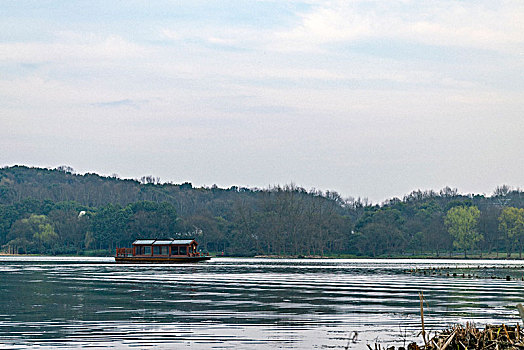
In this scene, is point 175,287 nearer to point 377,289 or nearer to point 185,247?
point 377,289

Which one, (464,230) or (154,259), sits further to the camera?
(464,230)

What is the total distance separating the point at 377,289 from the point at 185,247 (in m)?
74.9

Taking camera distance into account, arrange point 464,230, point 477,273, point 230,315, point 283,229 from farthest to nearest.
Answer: point 283,229
point 464,230
point 477,273
point 230,315

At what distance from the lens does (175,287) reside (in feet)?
155

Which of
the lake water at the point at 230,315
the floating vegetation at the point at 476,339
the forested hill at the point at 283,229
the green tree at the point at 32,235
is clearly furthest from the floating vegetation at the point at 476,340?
the green tree at the point at 32,235

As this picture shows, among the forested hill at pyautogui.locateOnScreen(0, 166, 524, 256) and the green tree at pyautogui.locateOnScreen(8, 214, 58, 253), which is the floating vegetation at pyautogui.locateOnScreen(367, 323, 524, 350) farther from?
the green tree at pyautogui.locateOnScreen(8, 214, 58, 253)

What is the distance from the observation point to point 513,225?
15300 centimetres

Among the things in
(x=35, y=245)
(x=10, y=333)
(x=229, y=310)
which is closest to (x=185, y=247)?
(x=35, y=245)

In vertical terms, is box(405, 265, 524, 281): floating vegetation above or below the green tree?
below

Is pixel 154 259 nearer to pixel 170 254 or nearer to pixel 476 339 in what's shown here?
pixel 170 254

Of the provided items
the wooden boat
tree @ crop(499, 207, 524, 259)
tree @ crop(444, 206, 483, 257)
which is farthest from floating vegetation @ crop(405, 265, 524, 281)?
tree @ crop(444, 206, 483, 257)

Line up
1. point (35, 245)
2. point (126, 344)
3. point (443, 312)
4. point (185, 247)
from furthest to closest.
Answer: point (35, 245) → point (185, 247) → point (443, 312) → point (126, 344)

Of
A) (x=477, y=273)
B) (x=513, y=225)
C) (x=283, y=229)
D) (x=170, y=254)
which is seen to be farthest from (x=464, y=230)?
(x=477, y=273)

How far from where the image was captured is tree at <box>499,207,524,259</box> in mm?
150875
